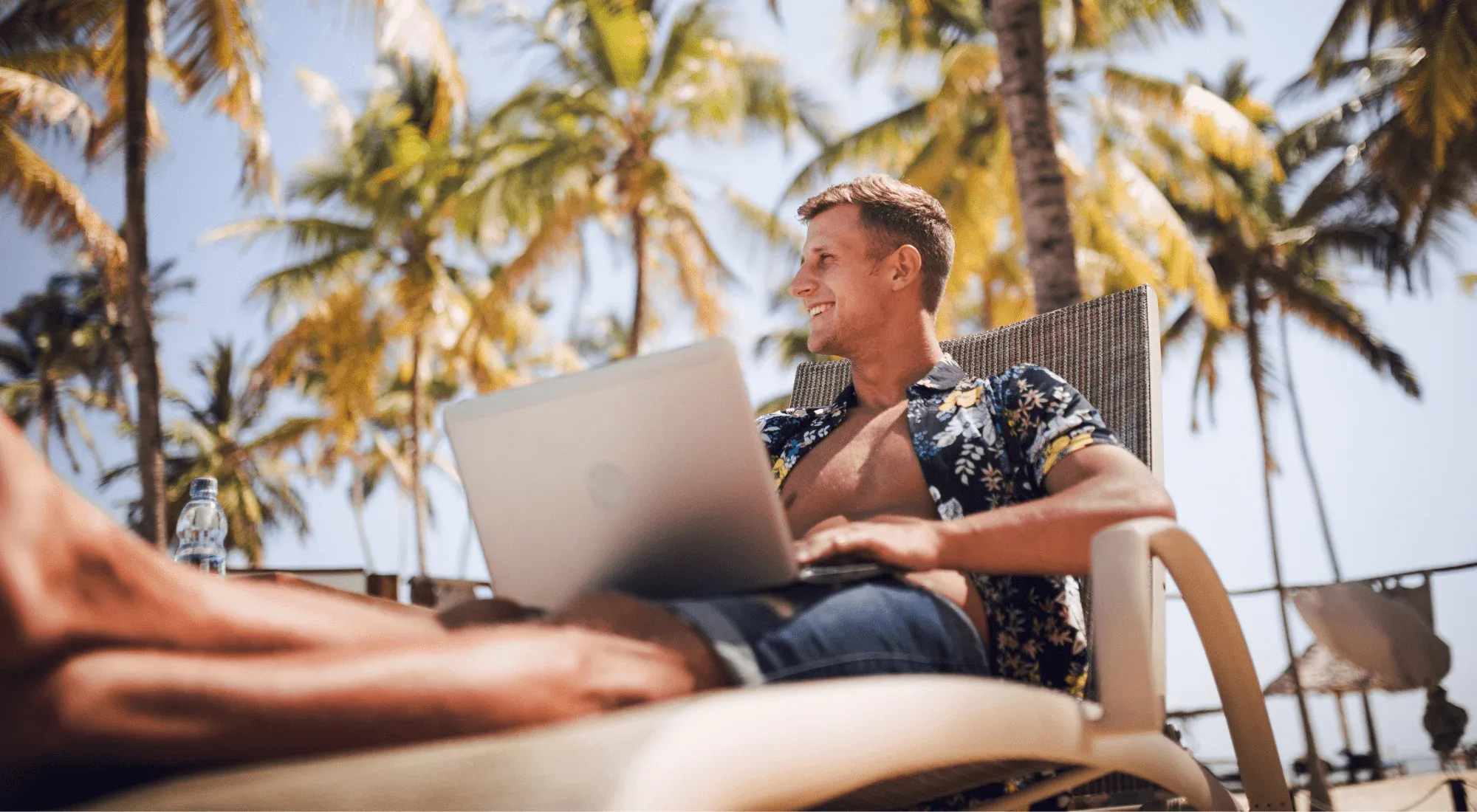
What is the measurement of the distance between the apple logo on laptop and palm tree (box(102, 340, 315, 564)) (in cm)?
2626

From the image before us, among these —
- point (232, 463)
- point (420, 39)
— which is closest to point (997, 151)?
point (420, 39)

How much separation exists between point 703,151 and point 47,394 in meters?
24.2

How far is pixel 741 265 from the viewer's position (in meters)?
16.7

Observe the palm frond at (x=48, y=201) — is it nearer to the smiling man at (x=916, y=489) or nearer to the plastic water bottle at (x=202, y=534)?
the plastic water bottle at (x=202, y=534)

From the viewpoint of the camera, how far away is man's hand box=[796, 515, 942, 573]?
1394mm

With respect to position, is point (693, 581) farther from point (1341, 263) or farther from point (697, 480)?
point (1341, 263)

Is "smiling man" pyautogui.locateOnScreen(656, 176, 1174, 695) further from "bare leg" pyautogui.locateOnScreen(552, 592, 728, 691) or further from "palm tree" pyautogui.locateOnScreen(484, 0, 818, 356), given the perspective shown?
"palm tree" pyautogui.locateOnScreen(484, 0, 818, 356)

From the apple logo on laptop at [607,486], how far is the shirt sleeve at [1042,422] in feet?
2.59

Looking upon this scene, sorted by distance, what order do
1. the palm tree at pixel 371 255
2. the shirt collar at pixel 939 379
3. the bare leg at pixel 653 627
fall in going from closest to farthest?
the bare leg at pixel 653 627 → the shirt collar at pixel 939 379 → the palm tree at pixel 371 255

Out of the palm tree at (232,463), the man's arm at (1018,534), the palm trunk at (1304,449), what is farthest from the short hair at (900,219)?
the palm tree at (232,463)

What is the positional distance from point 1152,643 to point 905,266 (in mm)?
1020

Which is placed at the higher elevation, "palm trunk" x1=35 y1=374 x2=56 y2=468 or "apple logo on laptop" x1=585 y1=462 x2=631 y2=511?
"palm trunk" x1=35 y1=374 x2=56 y2=468

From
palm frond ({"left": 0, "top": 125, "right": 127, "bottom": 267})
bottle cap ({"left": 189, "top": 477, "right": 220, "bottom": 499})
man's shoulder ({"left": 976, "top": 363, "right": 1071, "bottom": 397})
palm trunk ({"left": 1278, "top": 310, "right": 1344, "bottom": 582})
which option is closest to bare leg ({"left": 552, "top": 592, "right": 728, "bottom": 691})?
man's shoulder ({"left": 976, "top": 363, "right": 1071, "bottom": 397})

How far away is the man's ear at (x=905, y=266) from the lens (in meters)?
2.23
